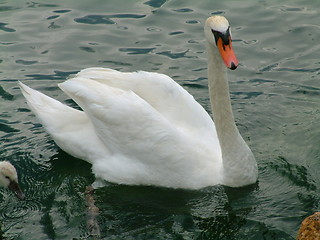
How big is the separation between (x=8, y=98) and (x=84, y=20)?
305 cm

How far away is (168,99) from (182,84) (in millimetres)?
2375

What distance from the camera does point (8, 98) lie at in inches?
428

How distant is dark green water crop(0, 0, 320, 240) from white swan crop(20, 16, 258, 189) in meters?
0.24

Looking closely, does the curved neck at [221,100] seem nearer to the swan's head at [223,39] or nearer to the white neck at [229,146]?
the white neck at [229,146]

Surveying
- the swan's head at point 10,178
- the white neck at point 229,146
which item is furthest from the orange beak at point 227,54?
the swan's head at point 10,178

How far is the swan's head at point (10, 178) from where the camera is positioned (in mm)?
8094

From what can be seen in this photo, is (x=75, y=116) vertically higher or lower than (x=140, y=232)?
higher

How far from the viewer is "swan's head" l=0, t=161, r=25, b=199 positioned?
319 inches

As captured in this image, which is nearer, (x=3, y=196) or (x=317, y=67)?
(x=3, y=196)

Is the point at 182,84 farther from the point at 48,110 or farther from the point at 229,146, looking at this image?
the point at 229,146

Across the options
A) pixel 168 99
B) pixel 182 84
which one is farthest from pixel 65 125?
pixel 182 84

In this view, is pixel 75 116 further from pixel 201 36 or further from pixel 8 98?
pixel 201 36

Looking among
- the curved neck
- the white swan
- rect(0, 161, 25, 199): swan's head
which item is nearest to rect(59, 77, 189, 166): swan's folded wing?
the white swan

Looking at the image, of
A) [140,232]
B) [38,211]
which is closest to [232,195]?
[140,232]
